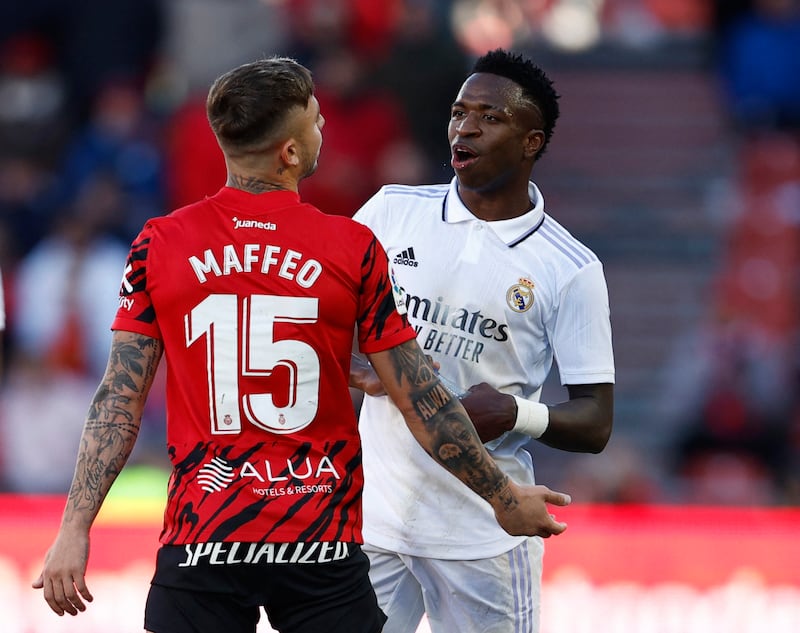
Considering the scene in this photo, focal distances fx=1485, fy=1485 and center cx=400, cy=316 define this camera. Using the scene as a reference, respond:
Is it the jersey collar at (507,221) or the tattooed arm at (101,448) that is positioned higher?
the jersey collar at (507,221)

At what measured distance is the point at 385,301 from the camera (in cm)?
393

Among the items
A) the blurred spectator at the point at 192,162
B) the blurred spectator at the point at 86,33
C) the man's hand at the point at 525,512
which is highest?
the blurred spectator at the point at 86,33

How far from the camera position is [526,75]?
4707 mm

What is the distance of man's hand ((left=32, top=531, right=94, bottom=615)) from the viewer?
3727mm

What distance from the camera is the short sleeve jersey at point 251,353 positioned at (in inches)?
149

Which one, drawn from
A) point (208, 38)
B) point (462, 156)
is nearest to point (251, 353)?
point (462, 156)

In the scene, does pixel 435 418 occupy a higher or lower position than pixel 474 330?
lower

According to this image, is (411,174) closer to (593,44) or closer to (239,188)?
(593,44)

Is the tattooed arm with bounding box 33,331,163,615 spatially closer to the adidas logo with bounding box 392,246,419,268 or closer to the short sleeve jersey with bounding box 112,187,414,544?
the short sleeve jersey with bounding box 112,187,414,544

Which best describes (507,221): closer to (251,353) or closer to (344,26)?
(251,353)

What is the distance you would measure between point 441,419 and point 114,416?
2.82 feet

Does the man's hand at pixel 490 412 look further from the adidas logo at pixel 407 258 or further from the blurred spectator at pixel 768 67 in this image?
the blurred spectator at pixel 768 67

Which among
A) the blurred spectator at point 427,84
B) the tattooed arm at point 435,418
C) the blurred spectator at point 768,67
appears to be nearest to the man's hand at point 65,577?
the tattooed arm at point 435,418

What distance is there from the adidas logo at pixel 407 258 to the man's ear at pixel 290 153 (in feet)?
2.92
